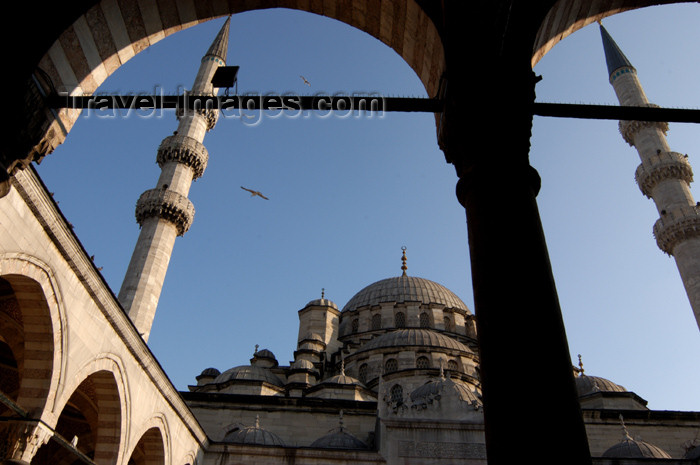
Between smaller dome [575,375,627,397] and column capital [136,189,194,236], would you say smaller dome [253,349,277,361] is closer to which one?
column capital [136,189,194,236]

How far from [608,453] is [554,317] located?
1522cm

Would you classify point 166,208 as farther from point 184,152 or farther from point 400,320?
point 400,320

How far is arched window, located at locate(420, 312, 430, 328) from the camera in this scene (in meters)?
31.1

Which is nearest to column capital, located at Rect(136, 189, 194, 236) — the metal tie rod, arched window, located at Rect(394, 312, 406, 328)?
the metal tie rod

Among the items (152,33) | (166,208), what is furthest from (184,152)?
(152,33)

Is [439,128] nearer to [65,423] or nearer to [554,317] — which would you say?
[554,317]

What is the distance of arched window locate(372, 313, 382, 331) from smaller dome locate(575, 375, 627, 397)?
1139 cm

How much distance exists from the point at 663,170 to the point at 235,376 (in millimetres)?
19226

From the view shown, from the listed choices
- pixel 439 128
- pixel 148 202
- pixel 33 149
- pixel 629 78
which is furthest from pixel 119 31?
pixel 629 78

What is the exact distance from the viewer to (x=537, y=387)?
2.69m

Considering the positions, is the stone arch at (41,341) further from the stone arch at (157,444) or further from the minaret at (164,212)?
the minaret at (164,212)

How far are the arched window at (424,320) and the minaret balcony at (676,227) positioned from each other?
1310cm

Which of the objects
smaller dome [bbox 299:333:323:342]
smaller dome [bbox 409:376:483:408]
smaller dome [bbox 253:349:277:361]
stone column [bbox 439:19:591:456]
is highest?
smaller dome [bbox 299:333:323:342]

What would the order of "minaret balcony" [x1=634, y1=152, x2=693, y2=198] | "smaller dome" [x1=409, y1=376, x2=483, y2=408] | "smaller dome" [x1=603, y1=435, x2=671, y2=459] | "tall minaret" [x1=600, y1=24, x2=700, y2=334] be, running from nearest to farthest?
"smaller dome" [x1=603, y1=435, x2=671, y2=459], "smaller dome" [x1=409, y1=376, x2=483, y2=408], "tall minaret" [x1=600, y1=24, x2=700, y2=334], "minaret balcony" [x1=634, y1=152, x2=693, y2=198]
